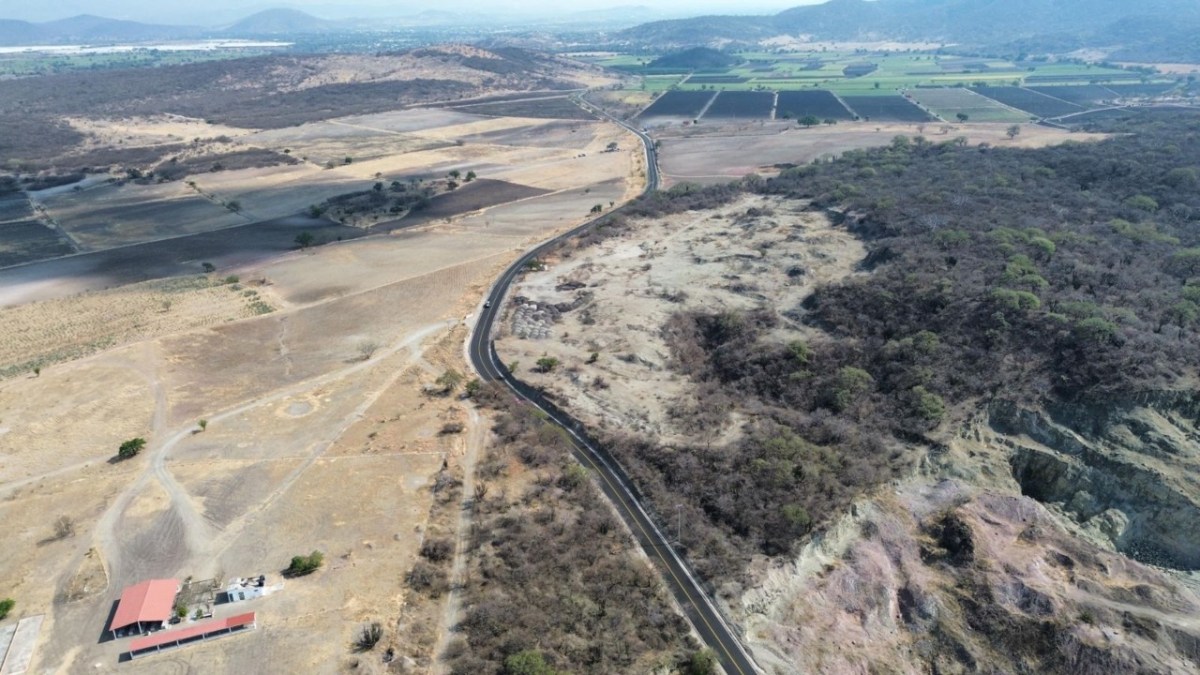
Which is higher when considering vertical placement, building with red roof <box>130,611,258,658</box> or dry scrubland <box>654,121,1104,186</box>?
dry scrubland <box>654,121,1104,186</box>

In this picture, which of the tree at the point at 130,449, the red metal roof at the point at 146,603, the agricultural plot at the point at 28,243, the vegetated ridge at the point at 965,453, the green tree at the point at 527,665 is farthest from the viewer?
the agricultural plot at the point at 28,243

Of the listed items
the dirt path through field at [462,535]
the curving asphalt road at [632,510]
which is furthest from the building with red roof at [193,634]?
the curving asphalt road at [632,510]

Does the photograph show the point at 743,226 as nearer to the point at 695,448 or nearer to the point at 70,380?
the point at 695,448

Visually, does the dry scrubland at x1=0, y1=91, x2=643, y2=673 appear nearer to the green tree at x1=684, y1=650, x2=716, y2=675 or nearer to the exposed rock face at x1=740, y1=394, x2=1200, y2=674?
the green tree at x1=684, y1=650, x2=716, y2=675

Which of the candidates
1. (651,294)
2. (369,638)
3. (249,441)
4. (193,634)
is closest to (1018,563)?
(369,638)

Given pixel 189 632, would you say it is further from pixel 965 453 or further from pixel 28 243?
pixel 28 243

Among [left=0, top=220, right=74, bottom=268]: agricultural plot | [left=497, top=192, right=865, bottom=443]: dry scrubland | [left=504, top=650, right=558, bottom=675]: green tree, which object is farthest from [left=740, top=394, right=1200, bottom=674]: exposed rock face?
[left=0, top=220, right=74, bottom=268]: agricultural plot

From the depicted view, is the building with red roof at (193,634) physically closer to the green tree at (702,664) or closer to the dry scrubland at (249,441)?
the dry scrubland at (249,441)

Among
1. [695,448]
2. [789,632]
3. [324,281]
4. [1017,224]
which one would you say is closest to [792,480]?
[695,448]
